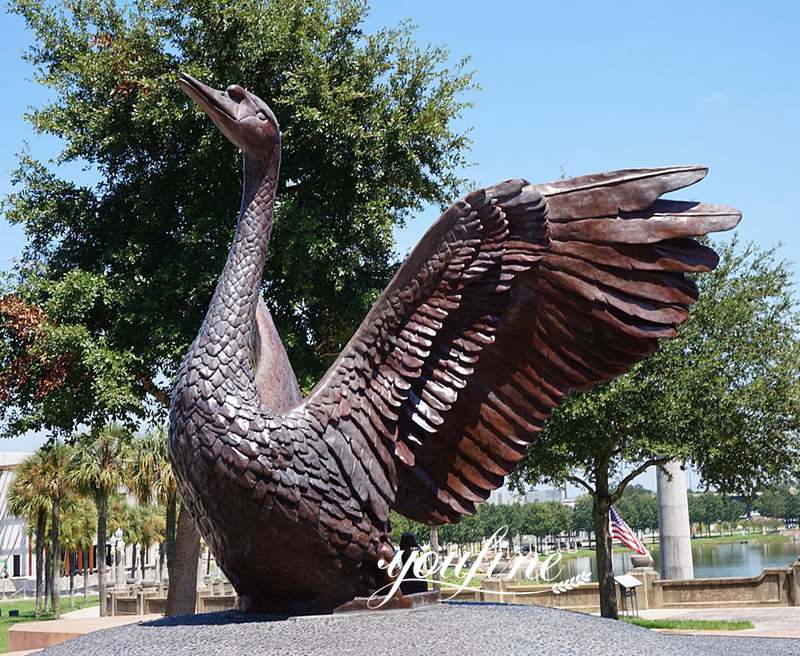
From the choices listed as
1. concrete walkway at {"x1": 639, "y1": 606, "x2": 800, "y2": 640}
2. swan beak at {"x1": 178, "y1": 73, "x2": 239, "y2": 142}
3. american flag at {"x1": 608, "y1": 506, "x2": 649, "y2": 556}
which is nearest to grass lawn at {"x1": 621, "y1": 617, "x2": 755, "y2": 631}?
concrete walkway at {"x1": 639, "y1": 606, "x2": 800, "y2": 640}

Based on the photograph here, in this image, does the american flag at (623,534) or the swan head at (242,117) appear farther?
the american flag at (623,534)

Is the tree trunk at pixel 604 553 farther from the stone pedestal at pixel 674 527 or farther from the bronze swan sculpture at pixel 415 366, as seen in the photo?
the bronze swan sculpture at pixel 415 366

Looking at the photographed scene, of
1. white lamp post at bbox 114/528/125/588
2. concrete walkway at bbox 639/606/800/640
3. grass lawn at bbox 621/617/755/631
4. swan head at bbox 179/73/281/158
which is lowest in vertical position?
white lamp post at bbox 114/528/125/588

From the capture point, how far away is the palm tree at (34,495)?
33.2 m

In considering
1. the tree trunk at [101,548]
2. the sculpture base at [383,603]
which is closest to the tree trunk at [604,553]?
the sculpture base at [383,603]

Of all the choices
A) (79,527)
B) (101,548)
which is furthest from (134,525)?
(101,548)

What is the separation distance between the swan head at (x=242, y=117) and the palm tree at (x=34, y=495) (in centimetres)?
2949

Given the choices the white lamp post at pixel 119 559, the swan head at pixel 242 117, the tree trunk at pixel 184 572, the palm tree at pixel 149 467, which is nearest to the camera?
the swan head at pixel 242 117

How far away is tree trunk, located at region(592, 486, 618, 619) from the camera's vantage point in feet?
54.8

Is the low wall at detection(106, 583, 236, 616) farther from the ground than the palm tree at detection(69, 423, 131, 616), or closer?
closer

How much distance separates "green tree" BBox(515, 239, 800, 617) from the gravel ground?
10350 mm

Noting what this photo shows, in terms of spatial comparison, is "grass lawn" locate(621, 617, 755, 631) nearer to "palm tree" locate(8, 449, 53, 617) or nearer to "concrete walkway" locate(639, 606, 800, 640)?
"concrete walkway" locate(639, 606, 800, 640)

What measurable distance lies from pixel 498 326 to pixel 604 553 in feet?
38.7

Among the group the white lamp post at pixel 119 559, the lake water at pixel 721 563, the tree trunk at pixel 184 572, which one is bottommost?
the lake water at pixel 721 563
